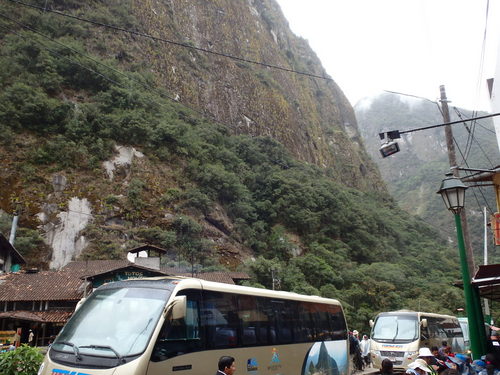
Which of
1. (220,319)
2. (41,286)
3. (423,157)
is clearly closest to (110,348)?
(220,319)

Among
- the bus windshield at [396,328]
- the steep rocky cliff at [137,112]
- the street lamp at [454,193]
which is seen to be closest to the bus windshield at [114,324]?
the street lamp at [454,193]

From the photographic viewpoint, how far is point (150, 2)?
55.4 meters

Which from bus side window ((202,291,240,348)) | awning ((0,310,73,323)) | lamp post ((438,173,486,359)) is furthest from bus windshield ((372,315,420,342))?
awning ((0,310,73,323))

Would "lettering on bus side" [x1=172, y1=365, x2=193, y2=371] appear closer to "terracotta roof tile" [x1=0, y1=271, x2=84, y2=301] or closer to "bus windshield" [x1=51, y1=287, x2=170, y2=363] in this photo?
"bus windshield" [x1=51, y1=287, x2=170, y2=363]

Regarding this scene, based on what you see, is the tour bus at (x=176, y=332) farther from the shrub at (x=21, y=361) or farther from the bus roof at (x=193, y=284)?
the shrub at (x=21, y=361)

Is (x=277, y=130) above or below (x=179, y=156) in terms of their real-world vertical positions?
above

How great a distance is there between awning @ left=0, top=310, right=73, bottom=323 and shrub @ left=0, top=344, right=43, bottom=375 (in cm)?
1755

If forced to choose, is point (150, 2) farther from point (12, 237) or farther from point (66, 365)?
point (66, 365)

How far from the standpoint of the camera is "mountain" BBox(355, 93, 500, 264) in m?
74.8

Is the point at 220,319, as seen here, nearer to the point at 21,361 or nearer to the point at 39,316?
the point at 21,361

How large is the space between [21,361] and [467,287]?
8.14 meters

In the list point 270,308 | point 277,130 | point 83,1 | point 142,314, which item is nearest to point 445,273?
point 277,130

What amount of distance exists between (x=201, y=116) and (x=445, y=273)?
3622 centimetres

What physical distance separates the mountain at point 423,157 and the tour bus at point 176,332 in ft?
175
